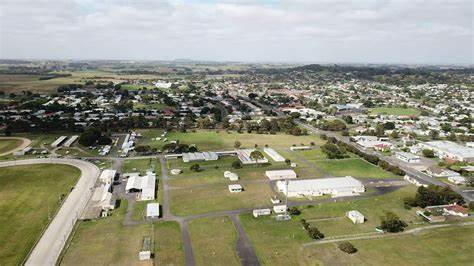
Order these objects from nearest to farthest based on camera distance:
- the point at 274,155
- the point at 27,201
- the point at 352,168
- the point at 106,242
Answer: the point at 106,242, the point at 27,201, the point at 352,168, the point at 274,155

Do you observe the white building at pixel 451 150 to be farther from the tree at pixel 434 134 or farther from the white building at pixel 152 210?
the white building at pixel 152 210

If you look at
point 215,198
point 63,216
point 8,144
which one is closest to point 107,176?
point 63,216

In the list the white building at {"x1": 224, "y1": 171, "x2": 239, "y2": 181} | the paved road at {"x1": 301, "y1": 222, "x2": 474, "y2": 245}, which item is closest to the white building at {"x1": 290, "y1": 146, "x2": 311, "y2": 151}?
the white building at {"x1": 224, "y1": 171, "x2": 239, "y2": 181}

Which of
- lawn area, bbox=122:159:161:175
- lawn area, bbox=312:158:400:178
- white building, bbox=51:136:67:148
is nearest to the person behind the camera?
lawn area, bbox=312:158:400:178

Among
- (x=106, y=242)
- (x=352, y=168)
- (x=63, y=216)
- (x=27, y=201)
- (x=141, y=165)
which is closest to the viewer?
(x=106, y=242)

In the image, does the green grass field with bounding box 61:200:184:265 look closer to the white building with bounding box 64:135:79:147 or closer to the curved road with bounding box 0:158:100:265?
the curved road with bounding box 0:158:100:265

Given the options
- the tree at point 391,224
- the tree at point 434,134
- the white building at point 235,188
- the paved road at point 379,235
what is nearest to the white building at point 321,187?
the white building at point 235,188

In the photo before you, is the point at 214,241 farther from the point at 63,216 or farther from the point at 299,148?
the point at 299,148
